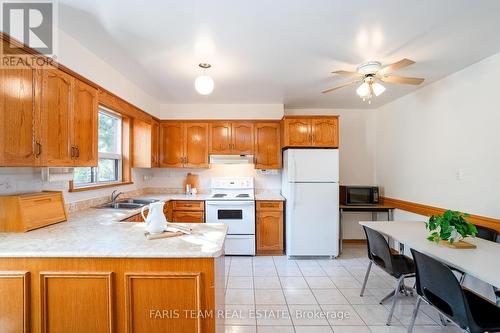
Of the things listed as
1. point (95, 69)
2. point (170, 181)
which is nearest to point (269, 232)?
point (170, 181)

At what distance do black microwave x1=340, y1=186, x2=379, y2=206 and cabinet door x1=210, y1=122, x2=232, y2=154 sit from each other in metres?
2.07

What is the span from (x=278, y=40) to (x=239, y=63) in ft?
1.85

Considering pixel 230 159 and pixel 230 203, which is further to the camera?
pixel 230 159

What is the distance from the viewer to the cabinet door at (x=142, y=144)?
3.64 meters

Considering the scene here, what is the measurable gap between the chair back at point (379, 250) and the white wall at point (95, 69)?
119 inches

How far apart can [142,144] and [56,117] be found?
189cm

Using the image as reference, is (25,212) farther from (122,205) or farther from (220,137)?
(220,137)

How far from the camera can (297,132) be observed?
3.65 m

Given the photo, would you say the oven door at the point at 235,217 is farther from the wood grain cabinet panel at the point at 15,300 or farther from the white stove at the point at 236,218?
the wood grain cabinet panel at the point at 15,300

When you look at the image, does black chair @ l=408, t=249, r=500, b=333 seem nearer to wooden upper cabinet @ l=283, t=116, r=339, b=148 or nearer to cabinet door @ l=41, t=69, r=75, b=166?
wooden upper cabinet @ l=283, t=116, r=339, b=148

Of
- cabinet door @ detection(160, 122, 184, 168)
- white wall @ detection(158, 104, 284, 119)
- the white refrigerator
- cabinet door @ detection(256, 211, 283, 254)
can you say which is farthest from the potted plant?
cabinet door @ detection(160, 122, 184, 168)

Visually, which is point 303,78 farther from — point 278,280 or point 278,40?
point 278,280

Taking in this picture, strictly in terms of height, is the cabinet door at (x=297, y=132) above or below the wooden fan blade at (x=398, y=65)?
below

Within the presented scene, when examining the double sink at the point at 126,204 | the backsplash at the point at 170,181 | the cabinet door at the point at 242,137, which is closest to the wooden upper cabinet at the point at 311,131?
the cabinet door at the point at 242,137
